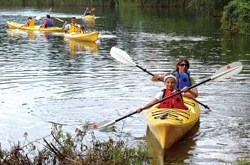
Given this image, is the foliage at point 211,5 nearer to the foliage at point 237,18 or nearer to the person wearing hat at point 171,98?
the foliage at point 237,18

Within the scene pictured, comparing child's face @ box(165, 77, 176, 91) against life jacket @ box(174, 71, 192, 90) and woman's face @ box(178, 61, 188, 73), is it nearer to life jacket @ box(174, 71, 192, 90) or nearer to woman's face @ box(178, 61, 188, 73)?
life jacket @ box(174, 71, 192, 90)

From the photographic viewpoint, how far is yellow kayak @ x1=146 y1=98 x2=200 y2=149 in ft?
28.4

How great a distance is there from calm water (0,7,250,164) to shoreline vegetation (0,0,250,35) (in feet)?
16.6

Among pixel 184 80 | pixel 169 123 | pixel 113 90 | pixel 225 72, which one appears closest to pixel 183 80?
pixel 184 80

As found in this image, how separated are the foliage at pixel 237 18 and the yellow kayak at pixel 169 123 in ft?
77.3

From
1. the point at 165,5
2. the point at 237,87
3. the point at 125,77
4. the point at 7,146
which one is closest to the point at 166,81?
the point at 7,146

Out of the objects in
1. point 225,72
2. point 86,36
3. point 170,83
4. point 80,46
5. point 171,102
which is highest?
point 225,72

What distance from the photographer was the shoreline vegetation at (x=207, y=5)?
32344 mm

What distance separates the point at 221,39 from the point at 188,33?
3908 mm

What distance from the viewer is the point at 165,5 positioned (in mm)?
63219

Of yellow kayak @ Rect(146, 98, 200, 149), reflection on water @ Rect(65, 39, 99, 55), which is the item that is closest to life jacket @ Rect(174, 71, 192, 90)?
yellow kayak @ Rect(146, 98, 200, 149)

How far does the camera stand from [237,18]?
32.7 m

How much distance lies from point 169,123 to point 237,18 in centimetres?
2548

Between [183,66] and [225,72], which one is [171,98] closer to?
[225,72]
